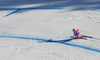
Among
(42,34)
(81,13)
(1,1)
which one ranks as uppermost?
(1,1)

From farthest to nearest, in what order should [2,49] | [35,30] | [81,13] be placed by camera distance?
[81,13] → [35,30] → [2,49]

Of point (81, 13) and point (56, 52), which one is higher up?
point (81, 13)

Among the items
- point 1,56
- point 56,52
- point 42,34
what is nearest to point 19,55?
point 1,56

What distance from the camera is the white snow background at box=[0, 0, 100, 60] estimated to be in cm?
282

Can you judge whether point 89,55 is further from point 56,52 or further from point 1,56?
point 1,56

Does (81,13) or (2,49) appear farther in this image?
(81,13)

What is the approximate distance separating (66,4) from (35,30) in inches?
83.6

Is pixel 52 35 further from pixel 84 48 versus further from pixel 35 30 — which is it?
pixel 84 48

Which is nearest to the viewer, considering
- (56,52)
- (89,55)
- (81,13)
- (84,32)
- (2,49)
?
(89,55)

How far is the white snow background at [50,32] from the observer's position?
9.24 ft

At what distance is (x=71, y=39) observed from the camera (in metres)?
3.23

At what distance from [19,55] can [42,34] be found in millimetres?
845

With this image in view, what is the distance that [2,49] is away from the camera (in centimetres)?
310

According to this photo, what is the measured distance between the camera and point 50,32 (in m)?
3.63
